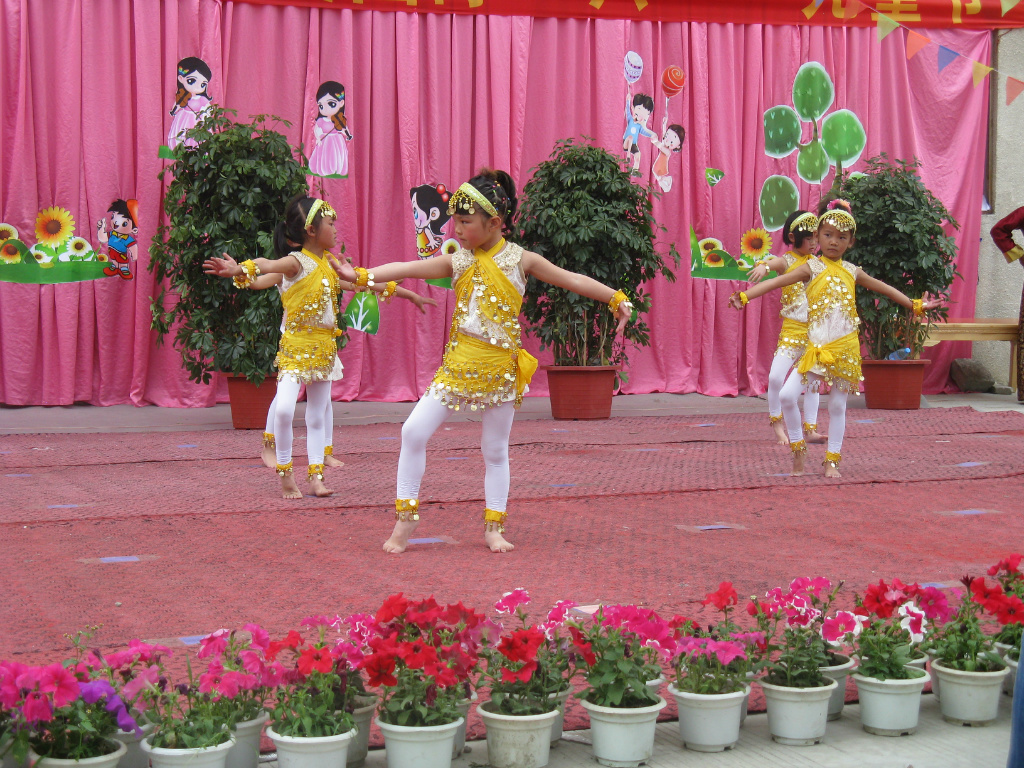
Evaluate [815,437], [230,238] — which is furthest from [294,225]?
[815,437]

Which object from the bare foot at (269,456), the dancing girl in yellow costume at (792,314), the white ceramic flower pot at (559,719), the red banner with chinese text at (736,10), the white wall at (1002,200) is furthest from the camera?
the white wall at (1002,200)

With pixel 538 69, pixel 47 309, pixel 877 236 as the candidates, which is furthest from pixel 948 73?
pixel 47 309

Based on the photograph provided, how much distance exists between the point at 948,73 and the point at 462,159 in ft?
16.4

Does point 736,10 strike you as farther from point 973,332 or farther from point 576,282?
point 576,282

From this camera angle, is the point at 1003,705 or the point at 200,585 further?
the point at 200,585

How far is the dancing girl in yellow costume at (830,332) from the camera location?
5832 millimetres

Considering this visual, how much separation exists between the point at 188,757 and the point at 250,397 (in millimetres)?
6302

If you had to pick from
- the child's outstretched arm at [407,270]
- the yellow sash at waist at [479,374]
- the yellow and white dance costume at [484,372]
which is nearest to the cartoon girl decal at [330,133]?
the child's outstretched arm at [407,270]

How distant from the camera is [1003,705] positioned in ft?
8.00

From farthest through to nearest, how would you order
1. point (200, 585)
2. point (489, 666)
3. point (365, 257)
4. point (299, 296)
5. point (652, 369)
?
1. point (652, 369)
2. point (365, 257)
3. point (299, 296)
4. point (200, 585)
5. point (489, 666)

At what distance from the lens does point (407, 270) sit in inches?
161

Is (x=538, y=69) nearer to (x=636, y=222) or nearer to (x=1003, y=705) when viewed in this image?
(x=636, y=222)

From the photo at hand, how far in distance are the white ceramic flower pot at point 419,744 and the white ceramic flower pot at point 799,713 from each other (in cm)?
69

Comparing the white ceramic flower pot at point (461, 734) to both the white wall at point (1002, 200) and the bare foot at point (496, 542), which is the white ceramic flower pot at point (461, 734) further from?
the white wall at point (1002, 200)
